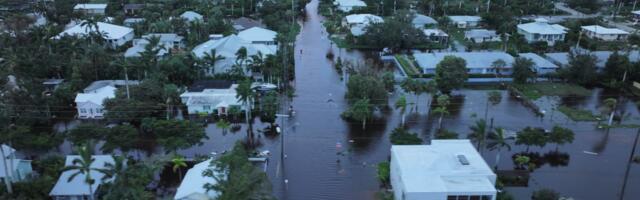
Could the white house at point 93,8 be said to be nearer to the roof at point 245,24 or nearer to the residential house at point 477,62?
the roof at point 245,24

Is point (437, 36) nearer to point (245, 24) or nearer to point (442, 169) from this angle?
point (245, 24)

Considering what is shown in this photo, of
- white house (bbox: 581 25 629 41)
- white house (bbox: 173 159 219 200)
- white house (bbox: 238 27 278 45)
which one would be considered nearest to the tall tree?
white house (bbox: 238 27 278 45)

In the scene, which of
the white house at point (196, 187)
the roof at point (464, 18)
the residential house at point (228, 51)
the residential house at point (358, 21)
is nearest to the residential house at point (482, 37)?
the roof at point (464, 18)

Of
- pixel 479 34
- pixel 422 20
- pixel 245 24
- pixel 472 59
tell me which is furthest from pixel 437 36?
pixel 245 24

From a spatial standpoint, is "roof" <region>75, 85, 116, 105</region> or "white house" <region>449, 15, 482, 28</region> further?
"white house" <region>449, 15, 482, 28</region>

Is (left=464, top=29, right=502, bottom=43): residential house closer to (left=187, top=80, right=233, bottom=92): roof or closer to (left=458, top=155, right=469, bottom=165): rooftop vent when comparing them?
(left=187, top=80, right=233, bottom=92): roof

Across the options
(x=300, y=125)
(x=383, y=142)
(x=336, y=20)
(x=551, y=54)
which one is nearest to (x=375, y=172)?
(x=383, y=142)

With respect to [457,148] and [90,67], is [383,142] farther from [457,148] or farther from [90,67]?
[90,67]
